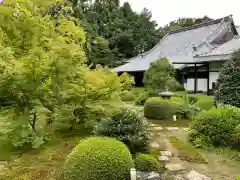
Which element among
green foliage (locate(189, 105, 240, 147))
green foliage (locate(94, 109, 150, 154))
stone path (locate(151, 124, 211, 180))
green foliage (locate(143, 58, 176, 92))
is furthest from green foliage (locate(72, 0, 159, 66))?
green foliage (locate(94, 109, 150, 154))

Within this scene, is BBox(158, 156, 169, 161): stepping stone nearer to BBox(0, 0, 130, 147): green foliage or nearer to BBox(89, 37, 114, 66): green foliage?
BBox(0, 0, 130, 147): green foliage

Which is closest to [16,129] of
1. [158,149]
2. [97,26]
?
[158,149]

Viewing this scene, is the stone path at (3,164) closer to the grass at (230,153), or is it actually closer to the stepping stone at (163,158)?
the stepping stone at (163,158)

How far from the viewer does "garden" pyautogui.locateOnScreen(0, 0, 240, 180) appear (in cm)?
438

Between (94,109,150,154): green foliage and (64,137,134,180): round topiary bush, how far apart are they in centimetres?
81

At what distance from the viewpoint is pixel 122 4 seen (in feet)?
116

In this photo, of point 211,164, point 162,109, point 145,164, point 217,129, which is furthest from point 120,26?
point 145,164

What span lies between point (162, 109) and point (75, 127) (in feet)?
11.2

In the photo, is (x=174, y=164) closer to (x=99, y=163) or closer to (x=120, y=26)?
(x=99, y=163)

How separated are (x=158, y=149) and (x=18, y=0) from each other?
5024 millimetres

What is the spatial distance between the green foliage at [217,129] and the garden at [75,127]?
21mm

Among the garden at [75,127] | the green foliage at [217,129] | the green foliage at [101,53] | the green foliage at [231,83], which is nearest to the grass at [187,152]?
the garden at [75,127]

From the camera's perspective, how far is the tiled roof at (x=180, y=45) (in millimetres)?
20875

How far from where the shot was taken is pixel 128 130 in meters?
5.13
